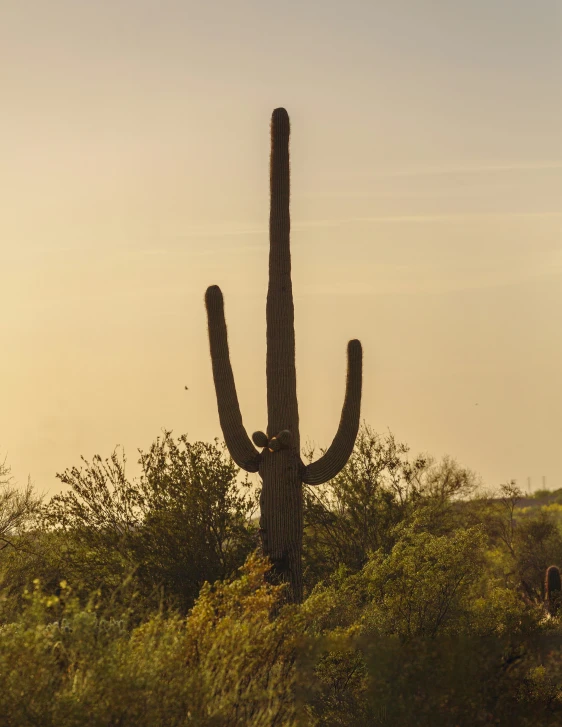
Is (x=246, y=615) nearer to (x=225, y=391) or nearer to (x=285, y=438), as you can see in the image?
(x=285, y=438)

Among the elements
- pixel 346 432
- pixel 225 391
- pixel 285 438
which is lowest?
pixel 285 438

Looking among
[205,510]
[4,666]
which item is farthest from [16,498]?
[4,666]

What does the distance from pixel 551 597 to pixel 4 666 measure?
1953cm

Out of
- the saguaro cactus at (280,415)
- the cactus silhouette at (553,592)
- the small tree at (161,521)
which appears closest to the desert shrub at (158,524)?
the small tree at (161,521)

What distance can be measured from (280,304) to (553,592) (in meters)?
13.0

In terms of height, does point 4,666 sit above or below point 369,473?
below

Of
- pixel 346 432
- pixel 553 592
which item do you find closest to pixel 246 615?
pixel 346 432

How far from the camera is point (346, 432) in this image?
16438mm

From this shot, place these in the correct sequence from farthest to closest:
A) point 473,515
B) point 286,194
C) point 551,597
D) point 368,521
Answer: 1. point 473,515
2. point 551,597
3. point 368,521
4. point 286,194

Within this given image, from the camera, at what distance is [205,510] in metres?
19.3

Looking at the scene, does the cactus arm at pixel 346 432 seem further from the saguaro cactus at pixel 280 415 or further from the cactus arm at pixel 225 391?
the cactus arm at pixel 225 391

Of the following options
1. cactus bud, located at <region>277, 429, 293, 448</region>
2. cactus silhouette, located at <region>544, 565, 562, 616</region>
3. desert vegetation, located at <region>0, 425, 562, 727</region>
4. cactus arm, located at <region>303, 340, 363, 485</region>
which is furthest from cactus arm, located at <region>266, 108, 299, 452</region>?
cactus silhouette, located at <region>544, 565, 562, 616</region>

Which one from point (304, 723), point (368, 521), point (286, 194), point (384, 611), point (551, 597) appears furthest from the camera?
point (551, 597)

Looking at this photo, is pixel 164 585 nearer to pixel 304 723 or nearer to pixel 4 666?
pixel 304 723
